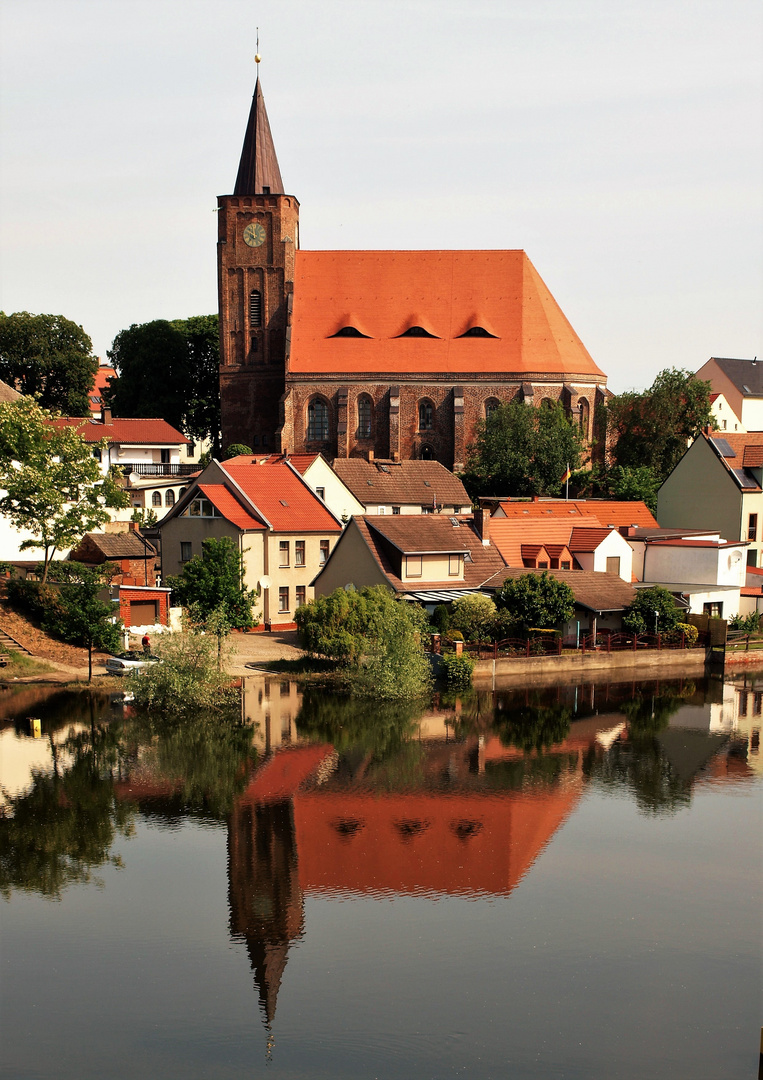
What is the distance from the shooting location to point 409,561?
39.9m

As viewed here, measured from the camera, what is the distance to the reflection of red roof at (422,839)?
62.5ft

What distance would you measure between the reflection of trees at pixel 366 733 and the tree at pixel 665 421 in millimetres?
37239

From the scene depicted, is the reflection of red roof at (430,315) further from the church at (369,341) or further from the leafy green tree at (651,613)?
the leafy green tree at (651,613)

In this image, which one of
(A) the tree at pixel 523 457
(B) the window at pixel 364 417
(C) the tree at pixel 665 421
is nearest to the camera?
(A) the tree at pixel 523 457

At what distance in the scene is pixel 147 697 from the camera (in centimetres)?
3025

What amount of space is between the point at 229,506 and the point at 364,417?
101ft

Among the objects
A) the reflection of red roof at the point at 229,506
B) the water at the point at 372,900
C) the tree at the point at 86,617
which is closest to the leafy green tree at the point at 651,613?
the water at the point at 372,900

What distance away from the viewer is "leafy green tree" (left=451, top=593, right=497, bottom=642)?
123 feet

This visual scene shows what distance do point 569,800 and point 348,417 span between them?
50623mm

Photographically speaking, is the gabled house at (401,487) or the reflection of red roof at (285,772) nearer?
the reflection of red roof at (285,772)

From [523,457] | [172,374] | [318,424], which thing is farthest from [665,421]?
Answer: [172,374]

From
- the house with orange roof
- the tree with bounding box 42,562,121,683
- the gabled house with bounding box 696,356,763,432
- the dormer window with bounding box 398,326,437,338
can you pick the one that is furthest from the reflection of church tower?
the gabled house with bounding box 696,356,763,432

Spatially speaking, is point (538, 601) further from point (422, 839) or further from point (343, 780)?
point (422, 839)

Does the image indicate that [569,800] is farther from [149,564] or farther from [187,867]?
[149,564]
